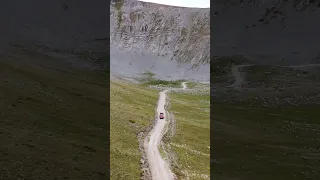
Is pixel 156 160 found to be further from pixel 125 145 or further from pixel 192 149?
pixel 192 149
